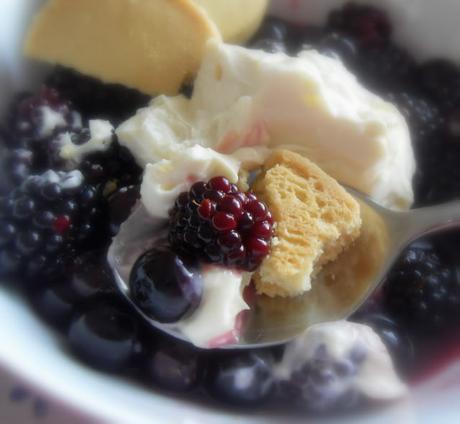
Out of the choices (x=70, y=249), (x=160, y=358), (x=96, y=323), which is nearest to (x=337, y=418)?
(x=160, y=358)

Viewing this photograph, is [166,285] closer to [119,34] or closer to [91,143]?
[91,143]

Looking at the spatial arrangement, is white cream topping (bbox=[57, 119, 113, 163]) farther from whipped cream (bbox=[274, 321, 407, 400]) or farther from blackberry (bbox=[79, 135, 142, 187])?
whipped cream (bbox=[274, 321, 407, 400])

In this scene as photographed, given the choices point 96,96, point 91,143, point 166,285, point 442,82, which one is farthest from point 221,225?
point 442,82

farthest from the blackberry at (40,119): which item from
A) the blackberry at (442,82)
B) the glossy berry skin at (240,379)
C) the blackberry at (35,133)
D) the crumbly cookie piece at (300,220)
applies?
the blackberry at (442,82)

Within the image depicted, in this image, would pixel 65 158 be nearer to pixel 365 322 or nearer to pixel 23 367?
pixel 23 367

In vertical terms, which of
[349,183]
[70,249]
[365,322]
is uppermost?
[349,183]

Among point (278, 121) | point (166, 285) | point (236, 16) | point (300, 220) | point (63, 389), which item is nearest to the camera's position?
point (63, 389)
